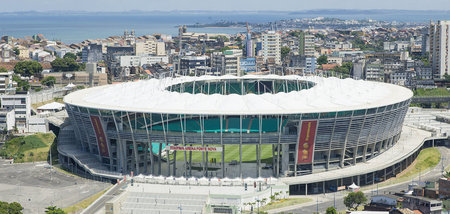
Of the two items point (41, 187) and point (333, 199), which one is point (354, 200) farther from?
point (41, 187)

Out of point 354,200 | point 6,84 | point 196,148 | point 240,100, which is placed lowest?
point 354,200

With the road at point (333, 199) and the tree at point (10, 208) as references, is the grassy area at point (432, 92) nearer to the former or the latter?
the road at point (333, 199)

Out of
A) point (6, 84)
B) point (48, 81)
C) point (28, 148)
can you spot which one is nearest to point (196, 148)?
point (28, 148)

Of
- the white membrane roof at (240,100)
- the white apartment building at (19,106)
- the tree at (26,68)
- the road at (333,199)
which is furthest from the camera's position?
the tree at (26,68)

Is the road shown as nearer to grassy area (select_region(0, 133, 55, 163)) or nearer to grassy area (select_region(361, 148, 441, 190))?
grassy area (select_region(361, 148, 441, 190))

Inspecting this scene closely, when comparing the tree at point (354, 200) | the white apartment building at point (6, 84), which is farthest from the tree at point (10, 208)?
the white apartment building at point (6, 84)

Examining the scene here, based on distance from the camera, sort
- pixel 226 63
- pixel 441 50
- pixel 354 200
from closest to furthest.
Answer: pixel 354 200, pixel 226 63, pixel 441 50
